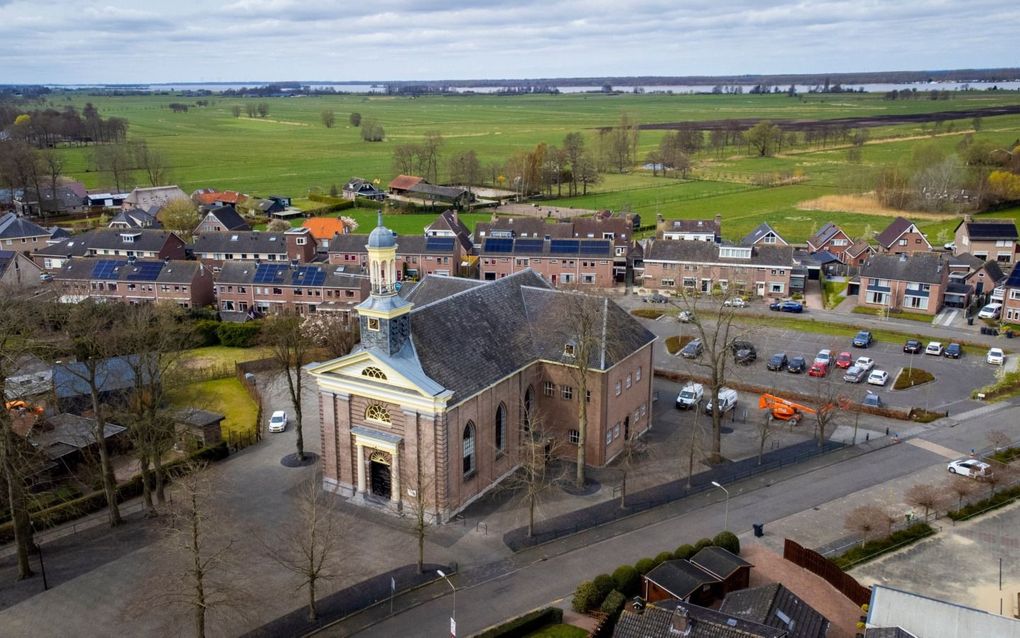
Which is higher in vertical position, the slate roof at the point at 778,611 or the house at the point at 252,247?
the house at the point at 252,247

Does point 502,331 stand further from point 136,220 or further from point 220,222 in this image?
point 136,220

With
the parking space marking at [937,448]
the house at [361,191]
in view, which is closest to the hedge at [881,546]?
the parking space marking at [937,448]

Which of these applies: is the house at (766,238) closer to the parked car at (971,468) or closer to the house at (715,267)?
the house at (715,267)

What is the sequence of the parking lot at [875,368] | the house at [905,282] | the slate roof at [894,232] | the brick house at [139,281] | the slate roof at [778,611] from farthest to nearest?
the slate roof at [894,232] < the brick house at [139,281] < the house at [905,282] < the parking lot at [875,368] < the slate roof at [778,611]

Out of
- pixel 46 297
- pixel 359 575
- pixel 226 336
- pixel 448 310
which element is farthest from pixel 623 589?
pixel 46 297

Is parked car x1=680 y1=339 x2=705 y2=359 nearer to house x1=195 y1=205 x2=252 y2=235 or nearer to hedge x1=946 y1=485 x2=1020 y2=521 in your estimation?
hedge x1=946 y1=485 x2=1020 y2=521

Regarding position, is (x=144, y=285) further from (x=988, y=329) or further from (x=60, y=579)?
(x=988, y=329)

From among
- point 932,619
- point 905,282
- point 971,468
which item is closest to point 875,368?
point 971,468
